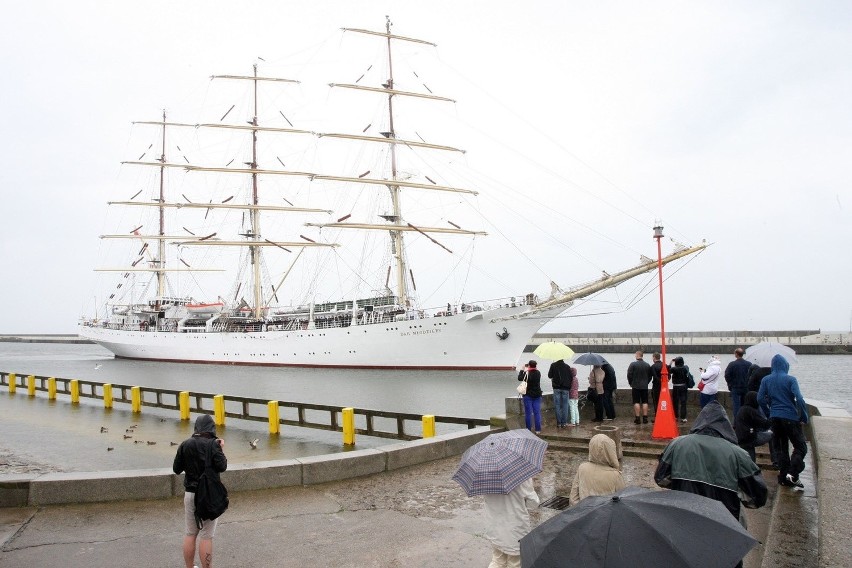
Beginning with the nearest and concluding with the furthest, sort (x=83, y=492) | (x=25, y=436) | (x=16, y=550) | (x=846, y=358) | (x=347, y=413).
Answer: (x=16, y=550), (x=83, y=492), (x=347, y=413), (x=25, y=436), (x=846, y=358)

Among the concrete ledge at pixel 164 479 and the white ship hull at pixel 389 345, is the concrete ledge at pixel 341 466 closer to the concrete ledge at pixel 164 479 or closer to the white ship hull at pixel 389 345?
the concrete ledge at pixel 164 479

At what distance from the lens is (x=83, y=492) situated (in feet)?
27.1

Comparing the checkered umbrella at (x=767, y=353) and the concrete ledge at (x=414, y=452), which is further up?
the checkered umbrella at (x=767, y=353)

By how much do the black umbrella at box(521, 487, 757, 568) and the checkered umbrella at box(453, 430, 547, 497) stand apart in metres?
1.68

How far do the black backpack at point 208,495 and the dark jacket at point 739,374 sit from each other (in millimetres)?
8678

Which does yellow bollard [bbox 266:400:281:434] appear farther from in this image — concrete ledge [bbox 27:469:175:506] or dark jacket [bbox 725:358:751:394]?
dark jacket [bbox 725:358:751:394]

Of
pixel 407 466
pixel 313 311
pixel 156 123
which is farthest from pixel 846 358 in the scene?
pixel 156 123

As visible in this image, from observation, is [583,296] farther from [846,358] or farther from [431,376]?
[846,358]

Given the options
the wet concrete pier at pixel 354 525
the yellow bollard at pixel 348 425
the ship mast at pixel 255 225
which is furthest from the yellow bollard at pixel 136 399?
the ship mast at pixel 255 225

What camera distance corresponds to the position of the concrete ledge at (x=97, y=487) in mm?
8148

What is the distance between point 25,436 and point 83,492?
10.6 m

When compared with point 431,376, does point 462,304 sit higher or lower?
higher

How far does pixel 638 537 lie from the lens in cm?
300

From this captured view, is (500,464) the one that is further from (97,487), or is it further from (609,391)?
(609,391)
